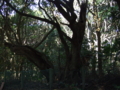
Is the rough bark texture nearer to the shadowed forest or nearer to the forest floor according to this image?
the shadowed forest

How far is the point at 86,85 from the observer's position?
1133 cm

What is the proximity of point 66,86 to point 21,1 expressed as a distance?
1067 cm

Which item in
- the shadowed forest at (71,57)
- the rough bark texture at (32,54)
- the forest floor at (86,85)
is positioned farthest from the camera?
the rough bark texture at (32,54)

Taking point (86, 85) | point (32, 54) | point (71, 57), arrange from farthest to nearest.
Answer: point (32, 54)
point (71, 57)
point (86, 85)

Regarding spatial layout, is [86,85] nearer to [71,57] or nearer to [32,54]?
[71,57]

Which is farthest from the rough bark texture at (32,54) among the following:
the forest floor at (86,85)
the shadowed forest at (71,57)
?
the forest floor at (86,85)

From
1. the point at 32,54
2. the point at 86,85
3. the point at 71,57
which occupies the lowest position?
the point at 86,85

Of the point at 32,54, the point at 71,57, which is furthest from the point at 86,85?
the point at 32,54

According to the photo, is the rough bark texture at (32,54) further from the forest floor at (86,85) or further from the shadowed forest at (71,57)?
the forest floor at (86,85)

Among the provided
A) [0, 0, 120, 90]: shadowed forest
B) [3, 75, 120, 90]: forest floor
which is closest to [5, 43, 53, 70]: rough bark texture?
[0, 0, 120, 90]: shadowed forest

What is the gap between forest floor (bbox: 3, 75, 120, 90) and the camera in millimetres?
10562

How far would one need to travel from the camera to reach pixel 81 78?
1197 centimetres

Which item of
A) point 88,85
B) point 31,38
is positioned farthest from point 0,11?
point 88,85

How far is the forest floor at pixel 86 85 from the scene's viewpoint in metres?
10.6
